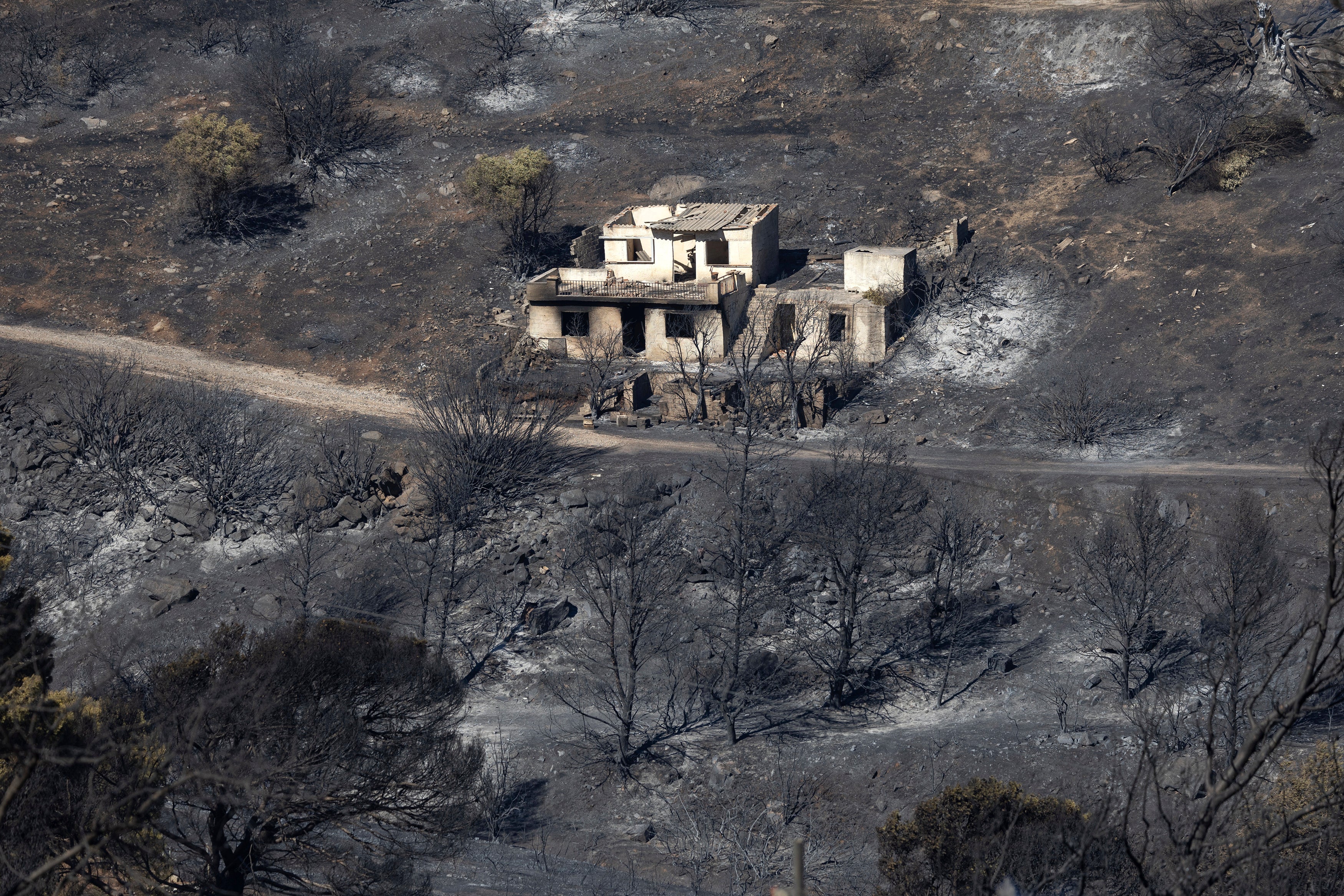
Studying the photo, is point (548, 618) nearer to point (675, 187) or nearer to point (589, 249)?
point (589, 249)

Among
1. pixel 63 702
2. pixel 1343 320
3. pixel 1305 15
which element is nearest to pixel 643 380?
pixel 1343 320

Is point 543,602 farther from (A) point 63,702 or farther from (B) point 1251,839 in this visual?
(B) point 1251,839

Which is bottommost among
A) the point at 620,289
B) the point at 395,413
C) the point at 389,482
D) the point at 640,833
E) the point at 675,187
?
the point at 640,833

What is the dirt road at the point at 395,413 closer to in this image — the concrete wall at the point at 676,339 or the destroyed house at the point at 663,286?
the concrete wall at the point at 676,339

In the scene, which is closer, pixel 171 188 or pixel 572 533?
pixel 572 533

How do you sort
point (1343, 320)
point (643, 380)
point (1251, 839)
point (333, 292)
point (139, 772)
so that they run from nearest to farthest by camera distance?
point (1251, 839)
point (139, 772)
point (1343, 320)
point (643, 380)
point (333, 292)

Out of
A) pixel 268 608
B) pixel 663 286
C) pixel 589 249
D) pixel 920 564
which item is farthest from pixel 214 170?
pixel 920 564

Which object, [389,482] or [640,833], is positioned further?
[389,482]
